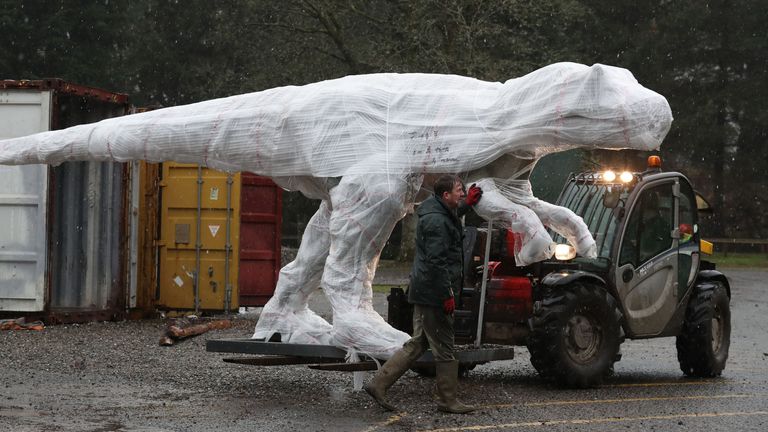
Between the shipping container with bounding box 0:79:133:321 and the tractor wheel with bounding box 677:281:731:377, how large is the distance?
7551mm

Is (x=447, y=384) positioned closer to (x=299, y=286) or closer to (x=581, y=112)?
(x=299, y=286)

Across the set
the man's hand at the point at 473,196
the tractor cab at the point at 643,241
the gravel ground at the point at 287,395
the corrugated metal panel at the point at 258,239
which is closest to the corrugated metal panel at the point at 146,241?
the corrugated metal panel at the point at 258,239

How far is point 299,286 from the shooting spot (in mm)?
11109

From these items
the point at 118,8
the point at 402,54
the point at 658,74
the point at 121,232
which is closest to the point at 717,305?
the point at 121,232

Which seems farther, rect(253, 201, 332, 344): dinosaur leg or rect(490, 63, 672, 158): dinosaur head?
rect(253, 201, 332, 344): dinosaur leg

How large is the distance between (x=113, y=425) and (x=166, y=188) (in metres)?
8.79

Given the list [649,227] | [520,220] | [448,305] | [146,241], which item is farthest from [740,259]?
[448,305]

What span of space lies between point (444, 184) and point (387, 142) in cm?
92

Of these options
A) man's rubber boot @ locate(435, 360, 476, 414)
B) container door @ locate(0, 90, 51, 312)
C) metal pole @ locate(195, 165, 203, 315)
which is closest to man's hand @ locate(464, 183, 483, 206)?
man's rubber boot @ locate(435, 360, 476, 414)

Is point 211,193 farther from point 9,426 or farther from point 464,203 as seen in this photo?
point 9,426

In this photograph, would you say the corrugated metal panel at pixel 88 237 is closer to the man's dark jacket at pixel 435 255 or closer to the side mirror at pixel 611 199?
the side mirror at pixel 611 199

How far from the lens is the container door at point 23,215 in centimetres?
1520

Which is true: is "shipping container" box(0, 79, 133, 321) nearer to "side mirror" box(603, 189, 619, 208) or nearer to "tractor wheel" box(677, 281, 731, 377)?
"side mirror" box(603, 189, 619, 208)

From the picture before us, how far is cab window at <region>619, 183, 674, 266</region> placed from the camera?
38.9 feet
